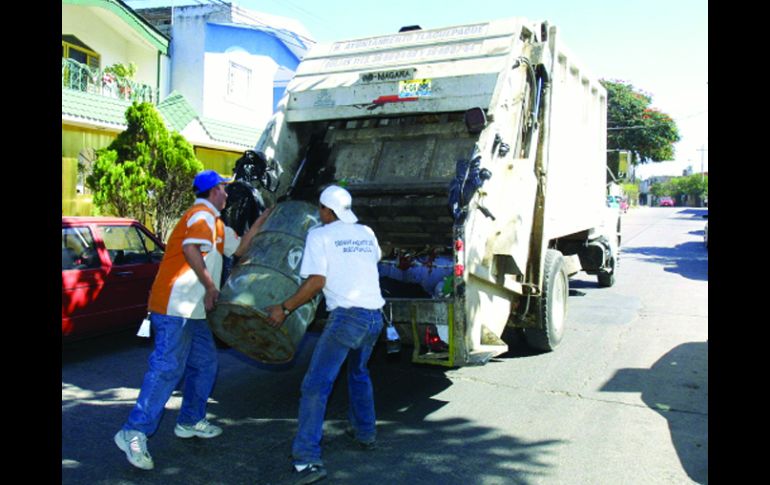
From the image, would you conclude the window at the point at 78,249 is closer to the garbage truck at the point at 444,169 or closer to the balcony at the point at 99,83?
the garbage truck at the point at 444,169

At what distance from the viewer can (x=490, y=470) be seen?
3.77m

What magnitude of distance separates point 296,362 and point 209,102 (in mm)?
12032

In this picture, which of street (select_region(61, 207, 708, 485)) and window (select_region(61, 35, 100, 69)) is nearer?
street (select_region(61, 207, 708, 485))

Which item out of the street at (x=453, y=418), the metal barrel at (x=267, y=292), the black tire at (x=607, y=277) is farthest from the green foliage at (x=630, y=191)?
the metal barrel at (x=267, y=292)

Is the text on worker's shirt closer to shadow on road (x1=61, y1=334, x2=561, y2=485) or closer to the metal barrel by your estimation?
the metal barrel

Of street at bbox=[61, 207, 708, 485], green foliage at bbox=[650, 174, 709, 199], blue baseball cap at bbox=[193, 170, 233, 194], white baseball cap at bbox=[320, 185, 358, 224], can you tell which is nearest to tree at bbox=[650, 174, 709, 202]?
green foliage at bbox=[650, 174, 709, 199]

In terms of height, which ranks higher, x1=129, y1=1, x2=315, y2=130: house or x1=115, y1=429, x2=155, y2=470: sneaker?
x1=129, y1=1, x2=315, y2=130: house

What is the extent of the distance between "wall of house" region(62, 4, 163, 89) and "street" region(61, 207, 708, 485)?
30.9 ft

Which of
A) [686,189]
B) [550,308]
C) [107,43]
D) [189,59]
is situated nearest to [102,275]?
[550,308]

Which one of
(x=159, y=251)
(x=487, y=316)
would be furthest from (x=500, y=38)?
(x=159, y=251)

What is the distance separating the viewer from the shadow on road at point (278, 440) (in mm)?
3701

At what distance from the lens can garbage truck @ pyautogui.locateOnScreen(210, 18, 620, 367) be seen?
4492mm

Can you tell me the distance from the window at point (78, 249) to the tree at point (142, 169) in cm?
362
